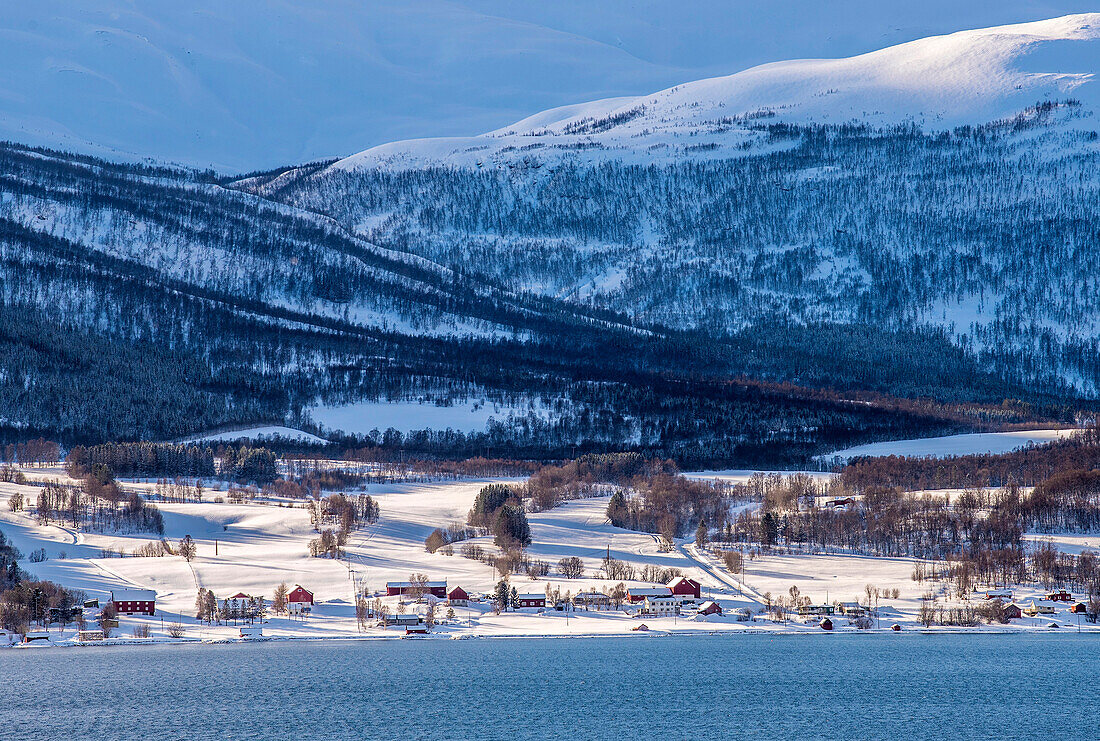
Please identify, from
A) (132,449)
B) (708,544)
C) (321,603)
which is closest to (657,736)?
(321,603)

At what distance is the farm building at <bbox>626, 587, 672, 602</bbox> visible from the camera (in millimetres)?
114188

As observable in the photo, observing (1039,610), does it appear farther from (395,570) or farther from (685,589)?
(395,570)

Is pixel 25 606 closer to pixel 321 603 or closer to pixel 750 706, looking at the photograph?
pixel 321 603

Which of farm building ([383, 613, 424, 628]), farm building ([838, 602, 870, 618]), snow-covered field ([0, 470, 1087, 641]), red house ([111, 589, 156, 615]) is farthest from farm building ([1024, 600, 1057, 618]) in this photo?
red house ([111, 589, 156, 615])

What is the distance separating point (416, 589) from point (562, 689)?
3424 centimetres

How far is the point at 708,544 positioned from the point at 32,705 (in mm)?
81116

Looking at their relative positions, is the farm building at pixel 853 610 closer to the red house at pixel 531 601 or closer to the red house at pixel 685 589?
the red house at pixel 685 589

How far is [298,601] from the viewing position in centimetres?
10988

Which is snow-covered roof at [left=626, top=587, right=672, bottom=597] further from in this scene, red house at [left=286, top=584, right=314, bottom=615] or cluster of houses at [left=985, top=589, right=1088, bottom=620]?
red house at [left=286, top=584, right=314, bottom=615]

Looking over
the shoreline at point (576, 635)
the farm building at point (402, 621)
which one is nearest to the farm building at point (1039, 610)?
the shoreline at point (576, 635)

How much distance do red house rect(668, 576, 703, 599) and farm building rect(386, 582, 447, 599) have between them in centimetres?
1881

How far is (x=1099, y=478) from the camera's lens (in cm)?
15362

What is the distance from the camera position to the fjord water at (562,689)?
232 feet

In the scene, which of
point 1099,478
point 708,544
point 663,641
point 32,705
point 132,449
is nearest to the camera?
point 32,705
